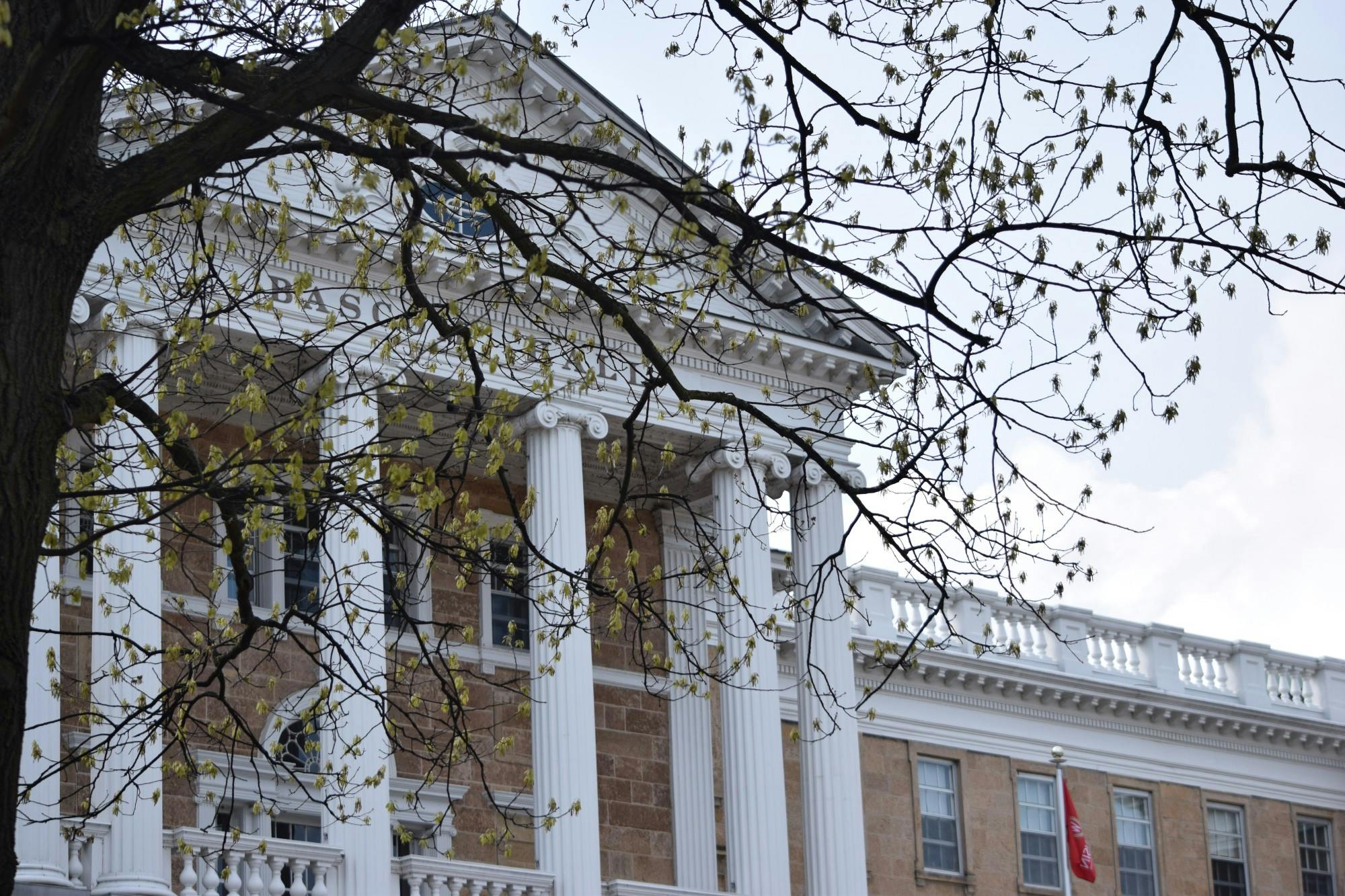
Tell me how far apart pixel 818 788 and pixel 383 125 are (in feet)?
50.9

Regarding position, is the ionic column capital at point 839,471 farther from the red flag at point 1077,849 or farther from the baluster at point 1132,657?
the baluster at point 1132,657

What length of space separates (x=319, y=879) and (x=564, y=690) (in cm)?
354

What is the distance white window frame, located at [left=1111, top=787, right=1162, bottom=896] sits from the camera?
3462 cm

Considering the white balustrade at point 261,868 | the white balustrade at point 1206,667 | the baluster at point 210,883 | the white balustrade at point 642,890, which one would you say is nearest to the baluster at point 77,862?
the white balustrade at point 261,868

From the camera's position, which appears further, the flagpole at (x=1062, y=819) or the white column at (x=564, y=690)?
the flagpole at (x=1062, y=819)

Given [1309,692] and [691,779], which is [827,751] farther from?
[1309,692]

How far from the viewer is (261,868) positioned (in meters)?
20.7

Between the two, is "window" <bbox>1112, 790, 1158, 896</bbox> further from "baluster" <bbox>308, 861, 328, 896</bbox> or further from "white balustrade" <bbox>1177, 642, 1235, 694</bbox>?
"baluster" <bbox>308, 861, 328, 896</bbox>

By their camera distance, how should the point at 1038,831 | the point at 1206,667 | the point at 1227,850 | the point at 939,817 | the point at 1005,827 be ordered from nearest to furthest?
the point at 939,817 → the point at 1005,827 → the point at 1038,831 → the point at 1227,850 → the point at 1206,667

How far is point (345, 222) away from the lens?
1166cm

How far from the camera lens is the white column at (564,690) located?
73.3ft

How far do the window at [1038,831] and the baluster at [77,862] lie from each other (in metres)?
17.7

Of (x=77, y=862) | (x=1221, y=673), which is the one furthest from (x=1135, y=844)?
(x=77, y=862)

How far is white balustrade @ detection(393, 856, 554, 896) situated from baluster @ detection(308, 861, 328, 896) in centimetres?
84
